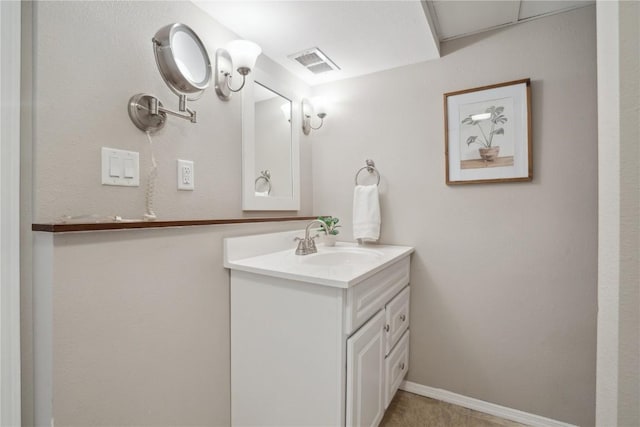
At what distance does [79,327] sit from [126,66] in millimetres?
847

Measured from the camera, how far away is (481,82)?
1566 mm

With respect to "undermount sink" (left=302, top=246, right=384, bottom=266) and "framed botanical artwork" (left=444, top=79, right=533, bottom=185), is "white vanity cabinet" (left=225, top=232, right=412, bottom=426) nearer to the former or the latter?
"undermount sink" (left=302, top=246, right=384, bottom=266)

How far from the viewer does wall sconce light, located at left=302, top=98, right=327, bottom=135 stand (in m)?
1.95

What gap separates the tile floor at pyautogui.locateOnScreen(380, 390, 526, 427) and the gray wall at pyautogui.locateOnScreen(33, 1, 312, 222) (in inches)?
55.8

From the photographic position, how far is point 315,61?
1.73 metres

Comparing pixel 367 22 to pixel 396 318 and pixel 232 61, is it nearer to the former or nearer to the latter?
pixel 232 61

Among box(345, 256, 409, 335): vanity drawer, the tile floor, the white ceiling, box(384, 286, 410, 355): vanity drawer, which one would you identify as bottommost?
the tile floor

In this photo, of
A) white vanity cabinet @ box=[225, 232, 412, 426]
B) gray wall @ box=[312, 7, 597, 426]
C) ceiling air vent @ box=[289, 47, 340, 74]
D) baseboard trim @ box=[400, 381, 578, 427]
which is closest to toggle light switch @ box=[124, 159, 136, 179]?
white vanity cabinet @ box=[225, 232, 412, 426]

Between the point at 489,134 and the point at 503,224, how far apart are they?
0.49 meters

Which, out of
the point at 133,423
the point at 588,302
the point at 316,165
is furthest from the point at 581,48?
the point at 133,423

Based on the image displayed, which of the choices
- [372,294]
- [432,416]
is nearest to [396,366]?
[432,416]

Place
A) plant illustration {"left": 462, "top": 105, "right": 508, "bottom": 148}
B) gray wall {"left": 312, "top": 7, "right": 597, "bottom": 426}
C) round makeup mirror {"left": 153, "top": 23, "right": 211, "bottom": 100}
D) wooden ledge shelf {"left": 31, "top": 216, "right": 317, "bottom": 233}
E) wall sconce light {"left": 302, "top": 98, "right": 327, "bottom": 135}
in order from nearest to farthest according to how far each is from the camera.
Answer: wooden ledge shelf {"left": 31, "top": 216, "right": 317, "bottom": 233}, round makeup mirror {"left": 153, "top": 23, "right": 211, "bottom": 100}, gray wall {"left": 312, "top": 7, "right": 597, "bottom": 426}, plant illustration {"left": 462, "top": 105, "right": 508, "bottom": 148}, wall sconce light {"left": 302, "top": 98, "right": 327, "bottom": 135}

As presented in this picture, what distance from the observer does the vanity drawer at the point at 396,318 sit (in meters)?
1.35

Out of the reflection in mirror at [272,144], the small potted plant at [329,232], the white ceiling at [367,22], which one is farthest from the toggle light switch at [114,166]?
the small potted plant at [329,232]
